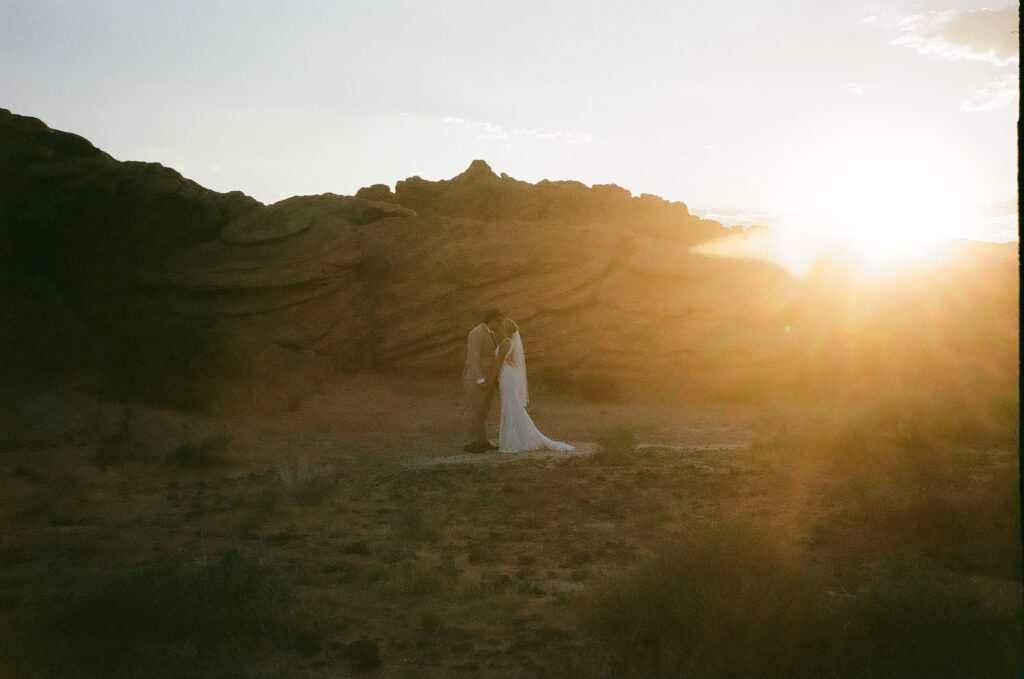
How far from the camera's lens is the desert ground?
4.92 m

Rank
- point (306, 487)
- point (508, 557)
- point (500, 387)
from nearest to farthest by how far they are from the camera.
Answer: point (508, 557) < point (306, 487) < point (500, 387)

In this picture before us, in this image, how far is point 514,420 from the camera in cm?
1246

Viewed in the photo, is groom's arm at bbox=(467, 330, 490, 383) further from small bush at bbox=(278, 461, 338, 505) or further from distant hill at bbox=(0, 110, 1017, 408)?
distant hill at bbox=(0, 110, 1017, 408)

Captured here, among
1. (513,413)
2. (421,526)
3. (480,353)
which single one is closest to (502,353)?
(480,353)

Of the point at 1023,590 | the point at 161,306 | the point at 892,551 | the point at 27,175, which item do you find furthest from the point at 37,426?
the point at 1023,590

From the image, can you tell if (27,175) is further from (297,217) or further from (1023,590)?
(1023,590)

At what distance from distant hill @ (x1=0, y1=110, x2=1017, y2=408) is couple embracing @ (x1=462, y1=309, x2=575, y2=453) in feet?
19.2

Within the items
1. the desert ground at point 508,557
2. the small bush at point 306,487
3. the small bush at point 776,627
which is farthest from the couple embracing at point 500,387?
the small bush at point 776,627

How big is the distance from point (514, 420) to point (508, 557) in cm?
535

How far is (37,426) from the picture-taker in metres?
13.3

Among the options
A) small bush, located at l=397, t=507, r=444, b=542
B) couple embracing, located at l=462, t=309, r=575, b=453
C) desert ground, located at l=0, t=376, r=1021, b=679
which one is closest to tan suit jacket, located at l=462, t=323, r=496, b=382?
couple embracing, located at l=462, t=309, r=575, b=453

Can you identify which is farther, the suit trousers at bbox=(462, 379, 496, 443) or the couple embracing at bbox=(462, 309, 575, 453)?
the suit trousers at bbox=(462, 379, 496, 443)

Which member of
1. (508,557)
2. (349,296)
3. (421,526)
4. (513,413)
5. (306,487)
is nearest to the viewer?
(508,557)

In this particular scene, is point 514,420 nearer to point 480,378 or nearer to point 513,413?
point 513,413
